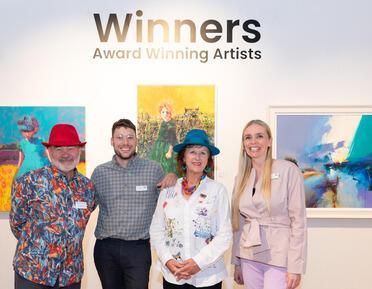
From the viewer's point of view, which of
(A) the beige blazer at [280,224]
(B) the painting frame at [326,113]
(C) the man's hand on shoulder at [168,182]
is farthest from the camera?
(B) the painting frame at [326,113]

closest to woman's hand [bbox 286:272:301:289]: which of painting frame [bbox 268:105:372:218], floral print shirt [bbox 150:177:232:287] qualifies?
floral print shirt [bbox 150:177:232:287]

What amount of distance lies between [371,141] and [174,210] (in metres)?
2.23

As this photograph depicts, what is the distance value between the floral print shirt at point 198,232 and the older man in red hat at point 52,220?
502 mm

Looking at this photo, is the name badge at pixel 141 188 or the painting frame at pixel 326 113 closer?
the name badge at pixel 141 188

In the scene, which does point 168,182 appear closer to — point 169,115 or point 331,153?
point 169,115

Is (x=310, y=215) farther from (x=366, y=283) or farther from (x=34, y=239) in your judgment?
(x=34, y=239)

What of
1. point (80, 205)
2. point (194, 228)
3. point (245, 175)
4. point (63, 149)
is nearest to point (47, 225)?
point (80, 205)

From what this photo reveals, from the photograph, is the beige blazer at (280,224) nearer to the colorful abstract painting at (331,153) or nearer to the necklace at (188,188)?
the necklace at (188,188)

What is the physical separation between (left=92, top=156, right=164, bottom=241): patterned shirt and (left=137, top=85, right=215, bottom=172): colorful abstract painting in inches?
37.0

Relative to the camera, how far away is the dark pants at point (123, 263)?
2643 mm

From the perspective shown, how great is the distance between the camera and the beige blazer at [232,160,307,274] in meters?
2.38

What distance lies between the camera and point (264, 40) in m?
3.71

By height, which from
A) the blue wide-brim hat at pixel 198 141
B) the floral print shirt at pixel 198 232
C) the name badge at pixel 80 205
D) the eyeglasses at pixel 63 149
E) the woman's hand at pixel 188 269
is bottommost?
the woman's hand at pixel 188 269

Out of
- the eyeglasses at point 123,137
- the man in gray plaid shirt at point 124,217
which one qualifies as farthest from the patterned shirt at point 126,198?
the eyeglasses at point 123,137
